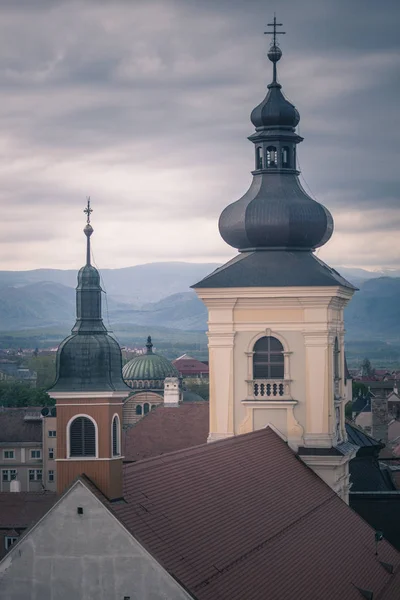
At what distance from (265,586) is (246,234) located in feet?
55.2

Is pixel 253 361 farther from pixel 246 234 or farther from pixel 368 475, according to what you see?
pixel 368 475

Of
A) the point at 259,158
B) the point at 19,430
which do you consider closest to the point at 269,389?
the point at 259,158

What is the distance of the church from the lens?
25.3 m

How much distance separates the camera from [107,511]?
2527 cm

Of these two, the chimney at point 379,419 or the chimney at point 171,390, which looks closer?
the chimney at point 171,390

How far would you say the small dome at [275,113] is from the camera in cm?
4241

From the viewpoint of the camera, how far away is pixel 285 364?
4112 centimetres

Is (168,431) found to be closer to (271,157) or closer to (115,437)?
(271,157)

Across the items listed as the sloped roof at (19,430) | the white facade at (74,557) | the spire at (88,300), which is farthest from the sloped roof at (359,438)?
the sloped roof at (19,430)

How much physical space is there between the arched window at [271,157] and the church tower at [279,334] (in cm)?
50

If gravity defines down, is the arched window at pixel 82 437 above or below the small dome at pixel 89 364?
below

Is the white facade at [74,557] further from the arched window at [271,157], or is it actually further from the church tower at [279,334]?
the arched window at [271,157]

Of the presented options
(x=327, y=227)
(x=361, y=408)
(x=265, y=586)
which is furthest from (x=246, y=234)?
(x=361, y=408)

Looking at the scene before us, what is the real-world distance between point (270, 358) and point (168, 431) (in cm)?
3489
